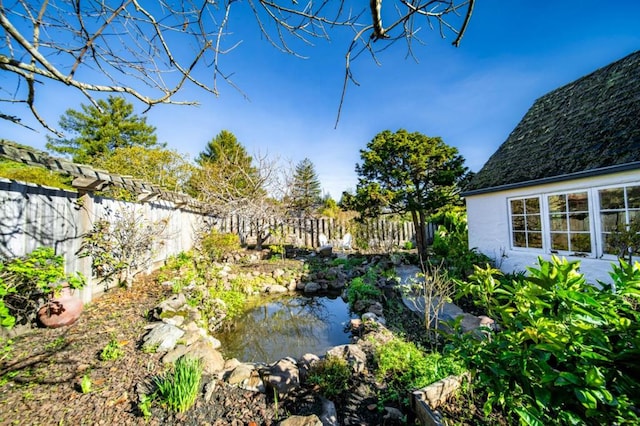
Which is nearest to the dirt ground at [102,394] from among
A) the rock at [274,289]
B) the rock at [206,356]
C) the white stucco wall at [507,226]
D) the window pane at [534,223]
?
the rock at [206,356]

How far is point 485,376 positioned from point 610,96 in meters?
7.45

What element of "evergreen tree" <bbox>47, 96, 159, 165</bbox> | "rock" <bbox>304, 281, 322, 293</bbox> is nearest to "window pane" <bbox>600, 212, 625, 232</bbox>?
"rock" <bbox>304, 281, 322, 293</bbox>

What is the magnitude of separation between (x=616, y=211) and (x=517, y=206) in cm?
162

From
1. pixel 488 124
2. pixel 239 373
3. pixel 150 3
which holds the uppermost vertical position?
pixel 488 124

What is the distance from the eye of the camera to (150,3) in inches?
73.9

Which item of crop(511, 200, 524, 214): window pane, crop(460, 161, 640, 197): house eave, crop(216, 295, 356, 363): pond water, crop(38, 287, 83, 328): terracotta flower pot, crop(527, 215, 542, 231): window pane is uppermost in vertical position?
crop(460, 161, 640, 197): house eave

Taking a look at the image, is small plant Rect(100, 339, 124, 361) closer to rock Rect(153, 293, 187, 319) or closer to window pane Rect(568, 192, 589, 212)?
rock Rect(153, 293, 187, 319)

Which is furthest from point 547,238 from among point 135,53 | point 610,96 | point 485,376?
point 135,53

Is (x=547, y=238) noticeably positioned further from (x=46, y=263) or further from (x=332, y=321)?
(x=46, y=263)

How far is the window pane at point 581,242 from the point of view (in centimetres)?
448

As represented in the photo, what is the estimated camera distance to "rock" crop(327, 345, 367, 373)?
2588 mm

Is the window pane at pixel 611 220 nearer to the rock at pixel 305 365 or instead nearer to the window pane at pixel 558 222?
the window pane at pixel 558 222

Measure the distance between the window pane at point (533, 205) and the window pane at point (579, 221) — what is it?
23.2 inches

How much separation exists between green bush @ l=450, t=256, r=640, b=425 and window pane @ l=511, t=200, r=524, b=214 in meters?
5.52
